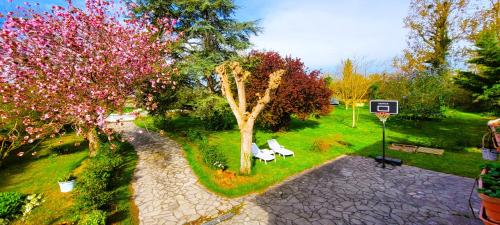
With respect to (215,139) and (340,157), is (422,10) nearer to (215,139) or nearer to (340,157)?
(340,157)

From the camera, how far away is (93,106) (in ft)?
33.6

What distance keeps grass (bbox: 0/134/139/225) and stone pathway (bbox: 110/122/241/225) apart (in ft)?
1.33

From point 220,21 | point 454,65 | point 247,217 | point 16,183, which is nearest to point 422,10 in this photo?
point 454,65

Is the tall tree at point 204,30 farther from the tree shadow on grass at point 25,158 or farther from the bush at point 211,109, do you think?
the tree shadow on grass at point 25,158

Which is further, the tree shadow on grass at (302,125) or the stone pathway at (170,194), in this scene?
the tree shadow on grass at (302,125)

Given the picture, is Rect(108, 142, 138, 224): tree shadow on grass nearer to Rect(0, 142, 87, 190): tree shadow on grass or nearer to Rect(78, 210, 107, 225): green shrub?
Rect(78, 210, 107, 225): green shrub

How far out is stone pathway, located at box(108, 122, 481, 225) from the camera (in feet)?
23.2

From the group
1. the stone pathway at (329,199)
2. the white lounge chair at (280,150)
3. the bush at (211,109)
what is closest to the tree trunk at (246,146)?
the stone pathway at (329,199)

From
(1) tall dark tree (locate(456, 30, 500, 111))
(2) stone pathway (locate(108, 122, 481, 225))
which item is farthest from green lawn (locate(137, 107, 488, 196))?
(1) tall dark tree (locate(456, 30, 500, 111))

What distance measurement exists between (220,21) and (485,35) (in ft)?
53.0

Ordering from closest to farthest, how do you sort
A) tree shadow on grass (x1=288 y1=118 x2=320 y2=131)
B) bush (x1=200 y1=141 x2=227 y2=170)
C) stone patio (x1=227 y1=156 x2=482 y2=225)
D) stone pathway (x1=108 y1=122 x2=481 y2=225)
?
stone patio (x1=227 y1=156 x2=482 y2=225) < stone pathway (x1=108 y1=122 x2=481 y2=225) < bush (x1=200 y1=141 x2=227 y2=170) < tree shadow on grass (x1=288 y1=118 x2=320 y2=131)

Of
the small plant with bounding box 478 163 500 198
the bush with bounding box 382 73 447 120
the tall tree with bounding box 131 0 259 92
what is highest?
the tall tree with bounding box 131 0 259 92

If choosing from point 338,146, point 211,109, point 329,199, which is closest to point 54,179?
point 211,109

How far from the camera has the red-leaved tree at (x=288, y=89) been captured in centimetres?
1662
